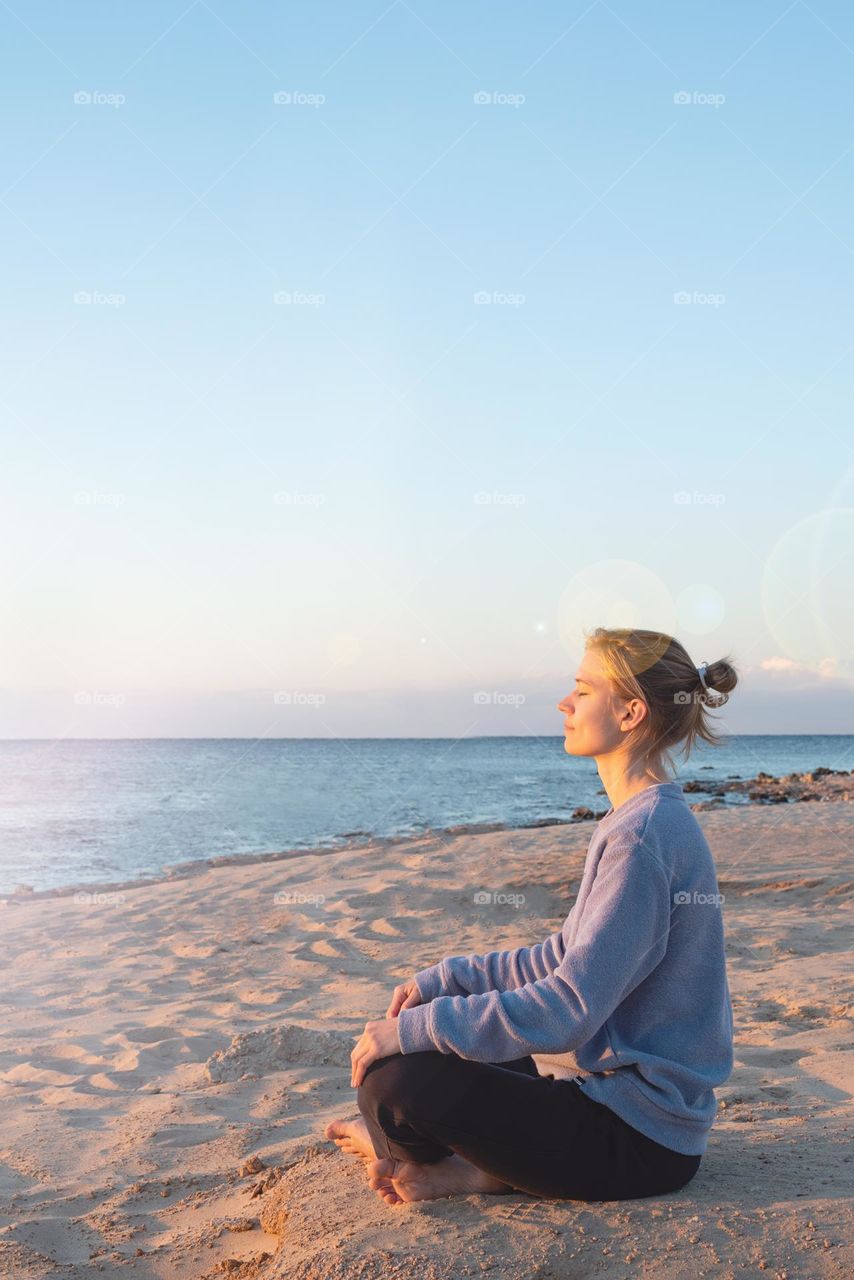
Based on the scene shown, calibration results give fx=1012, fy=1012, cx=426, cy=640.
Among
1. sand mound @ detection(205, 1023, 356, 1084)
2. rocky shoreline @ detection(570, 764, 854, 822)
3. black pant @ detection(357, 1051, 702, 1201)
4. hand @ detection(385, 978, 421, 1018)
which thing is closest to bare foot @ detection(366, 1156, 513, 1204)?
black pant @ detection(357, 1051, 702, 1201)

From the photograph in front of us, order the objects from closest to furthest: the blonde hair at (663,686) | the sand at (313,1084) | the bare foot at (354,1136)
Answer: the sand at (313,1084) → the blonde hair at (663,686) → the bare foot at (354,1136)

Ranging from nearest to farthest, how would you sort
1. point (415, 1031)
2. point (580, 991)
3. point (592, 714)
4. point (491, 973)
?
point (580, 991)
point (415, 1031)
point (592, 714)
point (491, 973)

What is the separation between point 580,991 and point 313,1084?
2.50 metres

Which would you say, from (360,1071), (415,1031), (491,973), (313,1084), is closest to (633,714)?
(491,973)

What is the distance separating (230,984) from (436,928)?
186 centimetres

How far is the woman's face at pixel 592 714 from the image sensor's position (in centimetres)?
259

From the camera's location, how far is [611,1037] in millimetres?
2391

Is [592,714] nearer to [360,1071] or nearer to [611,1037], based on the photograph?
[611,1037]

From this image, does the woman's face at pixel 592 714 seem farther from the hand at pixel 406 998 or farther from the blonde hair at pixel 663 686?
the hand at pixel 406 998

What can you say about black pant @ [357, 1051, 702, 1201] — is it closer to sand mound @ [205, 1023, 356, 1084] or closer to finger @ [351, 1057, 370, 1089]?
finger @ [351, 1057, 370, 1089]

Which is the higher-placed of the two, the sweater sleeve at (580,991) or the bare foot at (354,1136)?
the sweater sleeve at (580,991)

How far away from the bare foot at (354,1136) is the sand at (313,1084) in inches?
4.9

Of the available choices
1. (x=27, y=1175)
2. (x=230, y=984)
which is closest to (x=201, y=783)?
(x=230, y=984)

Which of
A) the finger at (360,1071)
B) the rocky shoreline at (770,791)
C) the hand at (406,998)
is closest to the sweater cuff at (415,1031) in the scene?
the finger at (360,1071)
